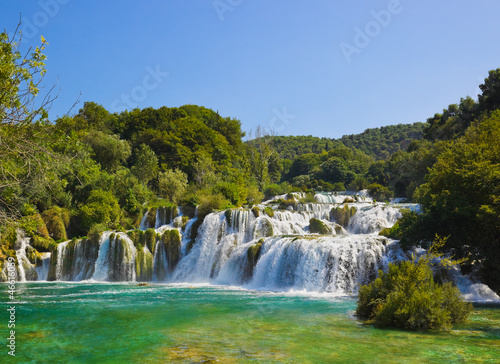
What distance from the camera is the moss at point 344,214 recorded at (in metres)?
32.5

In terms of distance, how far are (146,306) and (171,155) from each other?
3836 cm

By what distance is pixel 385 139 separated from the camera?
12606 cm

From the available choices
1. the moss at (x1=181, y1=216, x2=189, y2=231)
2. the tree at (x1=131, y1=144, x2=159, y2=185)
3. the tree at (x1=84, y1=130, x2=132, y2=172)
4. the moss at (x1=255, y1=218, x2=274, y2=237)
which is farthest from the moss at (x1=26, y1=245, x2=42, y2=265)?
the tree at (x1=84, y1=130, x2=132, y2=172)

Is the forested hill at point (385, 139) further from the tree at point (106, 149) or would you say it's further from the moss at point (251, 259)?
the moss at point (251, 259)

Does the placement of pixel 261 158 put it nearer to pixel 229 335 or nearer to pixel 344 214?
pixel 344 214

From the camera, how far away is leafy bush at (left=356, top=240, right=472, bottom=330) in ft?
36.8

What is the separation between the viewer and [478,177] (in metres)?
16.9

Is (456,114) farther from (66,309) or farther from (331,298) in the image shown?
(66,309)

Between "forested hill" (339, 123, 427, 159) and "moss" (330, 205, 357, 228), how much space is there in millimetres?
84332

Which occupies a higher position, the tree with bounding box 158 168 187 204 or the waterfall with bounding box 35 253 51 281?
the tree with bounding box 158 168 187 204

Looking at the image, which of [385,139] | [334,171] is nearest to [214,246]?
[334,171]

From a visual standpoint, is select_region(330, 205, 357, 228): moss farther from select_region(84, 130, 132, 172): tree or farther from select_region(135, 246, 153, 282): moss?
select_region(84, 130, 132, 172): tree

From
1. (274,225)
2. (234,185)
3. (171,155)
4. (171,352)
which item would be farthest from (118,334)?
(171,155)

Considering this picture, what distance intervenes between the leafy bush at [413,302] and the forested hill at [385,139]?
4115 inches
